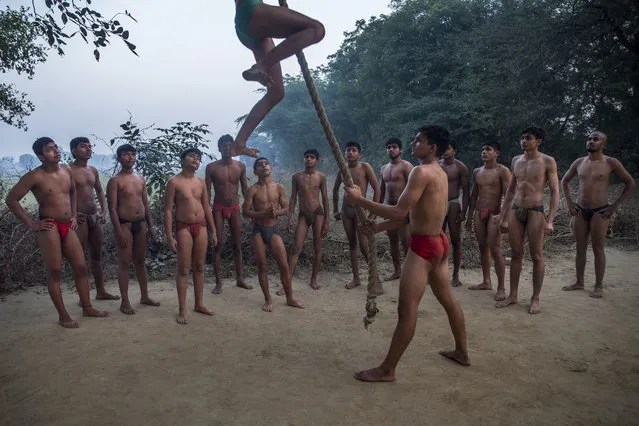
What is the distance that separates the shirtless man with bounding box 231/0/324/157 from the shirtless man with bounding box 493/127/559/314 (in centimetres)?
387

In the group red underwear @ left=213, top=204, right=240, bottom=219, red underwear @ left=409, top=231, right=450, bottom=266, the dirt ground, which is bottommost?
the dirt ground

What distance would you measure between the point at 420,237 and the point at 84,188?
466 cm

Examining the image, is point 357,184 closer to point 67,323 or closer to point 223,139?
point 223,139

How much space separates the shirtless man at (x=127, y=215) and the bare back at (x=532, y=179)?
5.04m

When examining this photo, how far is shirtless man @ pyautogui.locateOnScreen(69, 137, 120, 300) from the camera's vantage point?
5.64 m

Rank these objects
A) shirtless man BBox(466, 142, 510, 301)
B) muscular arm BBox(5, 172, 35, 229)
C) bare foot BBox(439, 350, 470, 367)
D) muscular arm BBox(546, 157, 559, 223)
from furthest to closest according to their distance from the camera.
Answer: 1. shirtless man BBox(466, 142, 510, 301)
2. muscular arm BBox(546, 157, 559, 223)
3. muscular arm BBox(5, 172, 35, 229)
4. bare foot BBox(439, 350, 470, 367)

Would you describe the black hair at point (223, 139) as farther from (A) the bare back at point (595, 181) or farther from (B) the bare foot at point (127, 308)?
(A) the bare back at point (595, 181)

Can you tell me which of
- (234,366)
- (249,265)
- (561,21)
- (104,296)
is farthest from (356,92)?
(234,366)

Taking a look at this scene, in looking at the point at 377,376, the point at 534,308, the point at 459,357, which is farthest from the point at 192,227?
the point at 534,308

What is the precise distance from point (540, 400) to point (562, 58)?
1418 centimetres

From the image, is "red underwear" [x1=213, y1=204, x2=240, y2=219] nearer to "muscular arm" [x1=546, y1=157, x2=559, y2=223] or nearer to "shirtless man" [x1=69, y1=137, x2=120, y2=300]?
"shirtless man" [x1=69, y1=137, x2=120, y2=300]

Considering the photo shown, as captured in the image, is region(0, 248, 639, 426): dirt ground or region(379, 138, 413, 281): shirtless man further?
region(379, 138, 413, 281): shirtless man

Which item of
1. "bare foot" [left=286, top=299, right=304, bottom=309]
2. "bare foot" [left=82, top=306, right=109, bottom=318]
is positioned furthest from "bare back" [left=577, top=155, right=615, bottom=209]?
"bare foot" [left=82, top=306, right=109, bottom=318]

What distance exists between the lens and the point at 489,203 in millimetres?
6141
